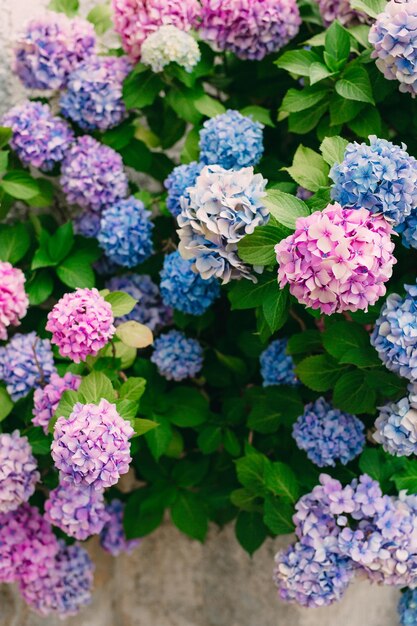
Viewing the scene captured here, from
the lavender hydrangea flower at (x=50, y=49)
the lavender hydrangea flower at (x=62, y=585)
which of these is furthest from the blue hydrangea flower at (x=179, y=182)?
the lavender hydrangea flower at (x=62, y=585)

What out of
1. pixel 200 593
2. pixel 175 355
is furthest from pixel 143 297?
pixel 200 593

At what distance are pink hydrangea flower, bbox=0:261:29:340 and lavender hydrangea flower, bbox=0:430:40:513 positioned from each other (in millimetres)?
208

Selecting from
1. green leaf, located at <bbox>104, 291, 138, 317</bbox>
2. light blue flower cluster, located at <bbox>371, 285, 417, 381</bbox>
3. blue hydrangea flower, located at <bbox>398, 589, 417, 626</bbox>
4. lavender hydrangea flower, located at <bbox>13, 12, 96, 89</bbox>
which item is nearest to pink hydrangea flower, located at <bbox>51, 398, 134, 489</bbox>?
green leaf, located at <bbox>104, 291, 138, 317</bbox>

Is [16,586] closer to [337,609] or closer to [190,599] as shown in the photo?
[190,599]

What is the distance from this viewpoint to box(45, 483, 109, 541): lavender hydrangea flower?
150 centimetres

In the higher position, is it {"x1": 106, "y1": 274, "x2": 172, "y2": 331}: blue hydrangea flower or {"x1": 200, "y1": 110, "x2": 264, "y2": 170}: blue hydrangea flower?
{"x1": 200, "y1": 110, "x2": 264, "y2": 170}: blue hydrangea flower

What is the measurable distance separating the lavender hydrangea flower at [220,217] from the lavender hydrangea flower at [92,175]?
1.42ft

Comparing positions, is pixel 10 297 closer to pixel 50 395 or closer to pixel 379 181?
pixel 50 395

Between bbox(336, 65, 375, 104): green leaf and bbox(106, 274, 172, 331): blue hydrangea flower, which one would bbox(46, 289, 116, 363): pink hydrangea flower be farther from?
bbox(336, 65, 375, 104): green leaf

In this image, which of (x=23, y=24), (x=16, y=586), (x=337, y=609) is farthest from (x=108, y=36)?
(x=337, y=609)

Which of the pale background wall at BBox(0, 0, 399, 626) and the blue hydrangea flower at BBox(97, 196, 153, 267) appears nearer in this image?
the blue hydrangea flower at BBox(97, 196, 153, 267)

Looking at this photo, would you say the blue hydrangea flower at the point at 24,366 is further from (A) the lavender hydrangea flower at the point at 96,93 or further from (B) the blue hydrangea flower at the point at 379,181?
(B) the blue hydrangea flower at the point at 379,181

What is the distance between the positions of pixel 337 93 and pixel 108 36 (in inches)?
26.1

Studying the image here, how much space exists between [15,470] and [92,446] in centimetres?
34
